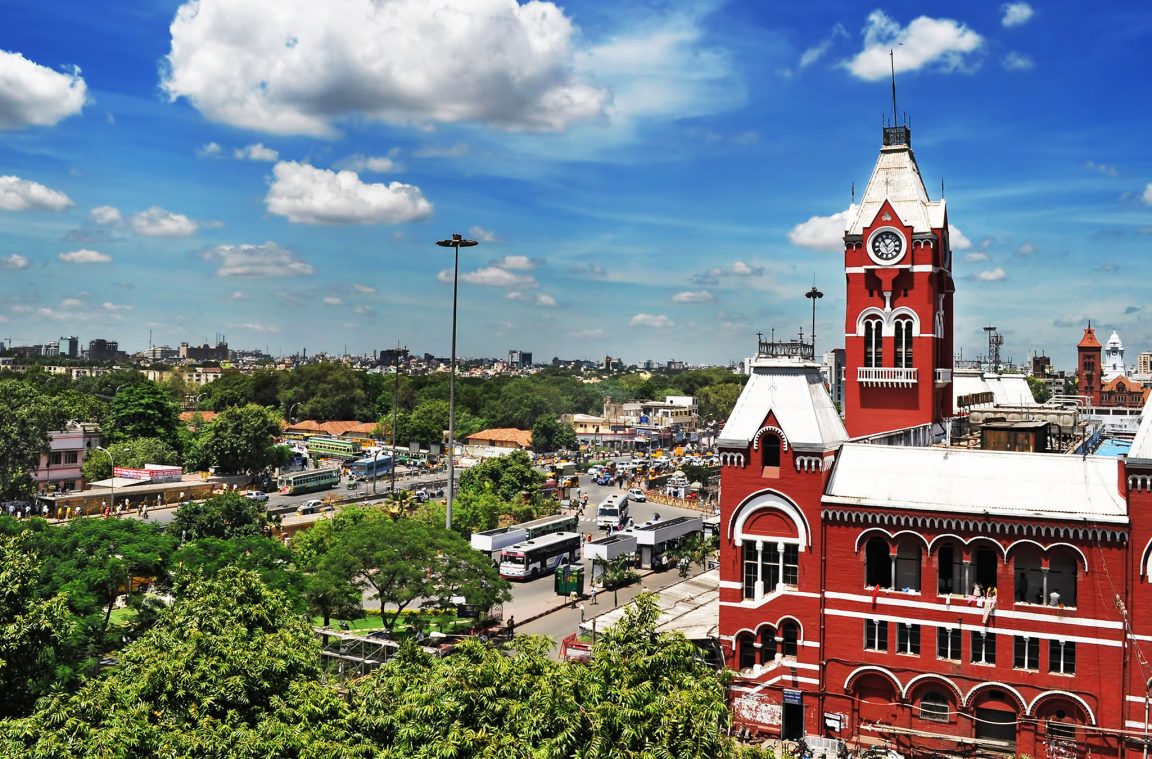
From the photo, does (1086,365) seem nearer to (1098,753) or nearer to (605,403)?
(605,403)

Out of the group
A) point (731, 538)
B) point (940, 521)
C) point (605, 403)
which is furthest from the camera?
point (605, 403)

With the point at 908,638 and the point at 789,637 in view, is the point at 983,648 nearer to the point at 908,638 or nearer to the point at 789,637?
the point at 908,638

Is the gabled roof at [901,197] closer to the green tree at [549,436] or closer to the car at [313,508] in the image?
the car at [313,508]

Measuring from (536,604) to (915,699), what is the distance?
84.1 feet

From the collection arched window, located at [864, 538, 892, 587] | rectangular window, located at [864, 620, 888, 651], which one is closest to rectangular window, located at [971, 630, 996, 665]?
rectangular window, located at [864, 620, 888, 651]

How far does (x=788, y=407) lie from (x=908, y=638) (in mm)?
9410

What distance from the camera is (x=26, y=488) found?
81.4 m

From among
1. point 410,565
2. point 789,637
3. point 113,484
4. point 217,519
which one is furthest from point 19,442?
point 789,637

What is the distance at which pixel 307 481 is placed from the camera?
10519 centimetres

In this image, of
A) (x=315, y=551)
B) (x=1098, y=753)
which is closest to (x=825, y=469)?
(x=1098, y=753)

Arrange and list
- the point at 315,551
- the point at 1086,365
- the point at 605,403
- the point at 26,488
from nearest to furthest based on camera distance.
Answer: the point at 315,551 < the point at 26,488 < the point at 1086,365 < the point at 605,403

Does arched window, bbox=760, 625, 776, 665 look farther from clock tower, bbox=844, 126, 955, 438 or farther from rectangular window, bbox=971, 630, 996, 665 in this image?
clock tower, bbox=844, 126, 955, 438

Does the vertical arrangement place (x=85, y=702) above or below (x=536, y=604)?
above

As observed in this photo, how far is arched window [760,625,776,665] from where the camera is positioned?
3709 cm
